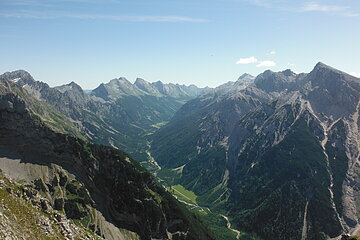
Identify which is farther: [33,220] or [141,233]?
[141,233]

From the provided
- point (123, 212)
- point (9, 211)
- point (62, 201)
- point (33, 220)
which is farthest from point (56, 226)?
point (123, 212)

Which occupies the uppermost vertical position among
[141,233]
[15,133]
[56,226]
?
[15,133]

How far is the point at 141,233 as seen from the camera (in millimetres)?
192125

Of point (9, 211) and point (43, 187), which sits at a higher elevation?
point (9, 211)

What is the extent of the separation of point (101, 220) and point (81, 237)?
1804 inches

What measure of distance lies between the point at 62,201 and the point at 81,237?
50.3 metres

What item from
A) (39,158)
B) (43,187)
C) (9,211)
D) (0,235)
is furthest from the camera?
(39,158)

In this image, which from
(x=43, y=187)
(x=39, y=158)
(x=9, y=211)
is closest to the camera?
(x=9, y=211)

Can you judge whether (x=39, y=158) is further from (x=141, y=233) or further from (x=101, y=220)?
(x=141, y=233)

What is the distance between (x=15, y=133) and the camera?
19612cm

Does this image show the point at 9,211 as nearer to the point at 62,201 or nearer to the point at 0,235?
the point at 0,235

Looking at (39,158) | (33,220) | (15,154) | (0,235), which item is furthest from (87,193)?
(0,235)

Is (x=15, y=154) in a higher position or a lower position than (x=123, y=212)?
higher

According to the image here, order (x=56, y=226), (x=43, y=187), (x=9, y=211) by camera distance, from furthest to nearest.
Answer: (x=43, y=187) < (x=56, y=226) < (x=9, y=211)
